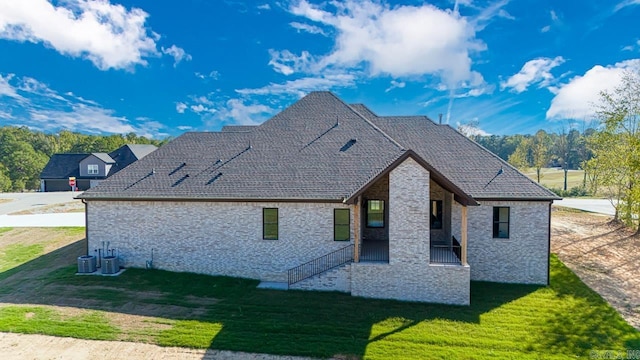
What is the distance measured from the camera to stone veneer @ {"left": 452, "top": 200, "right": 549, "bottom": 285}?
14.5m

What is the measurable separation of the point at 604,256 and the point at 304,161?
18.0 metres

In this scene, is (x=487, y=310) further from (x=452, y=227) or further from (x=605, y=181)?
(x=605, y=181)

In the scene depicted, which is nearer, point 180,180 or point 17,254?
point 180,180

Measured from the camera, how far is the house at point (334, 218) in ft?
42.1

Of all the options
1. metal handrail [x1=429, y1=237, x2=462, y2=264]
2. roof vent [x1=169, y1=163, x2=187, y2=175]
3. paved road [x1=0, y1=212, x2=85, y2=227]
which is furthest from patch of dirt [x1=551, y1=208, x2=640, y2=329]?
paved road [x1=0, y1=212, x2=85, y2=227]

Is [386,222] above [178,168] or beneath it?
beneath

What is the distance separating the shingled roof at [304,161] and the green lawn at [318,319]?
4.10 metres

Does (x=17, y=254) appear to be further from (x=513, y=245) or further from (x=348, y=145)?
(x=513, y=245)

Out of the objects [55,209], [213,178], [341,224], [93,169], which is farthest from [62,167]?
[341,224]

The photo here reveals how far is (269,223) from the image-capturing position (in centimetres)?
1509

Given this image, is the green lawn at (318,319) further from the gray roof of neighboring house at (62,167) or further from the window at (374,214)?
the gray roof of neighboring house at (62,167)

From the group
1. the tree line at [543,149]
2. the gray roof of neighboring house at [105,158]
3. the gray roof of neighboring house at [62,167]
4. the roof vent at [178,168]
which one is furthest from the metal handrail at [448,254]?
the gray roof of neighboring house at [62,167]

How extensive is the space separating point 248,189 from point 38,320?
8751mm

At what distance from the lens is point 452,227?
1534cm
